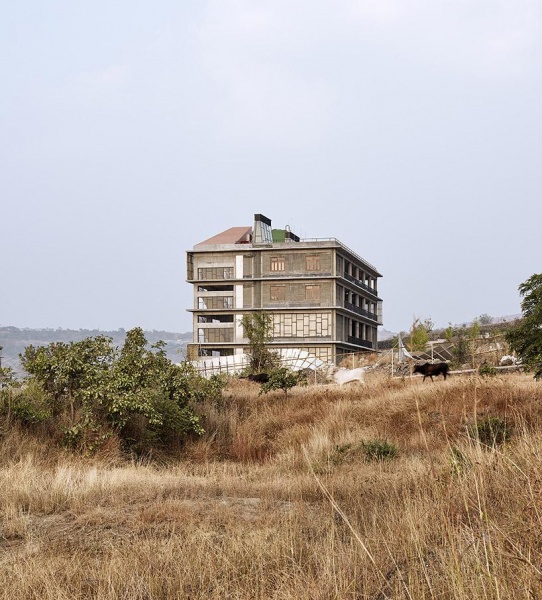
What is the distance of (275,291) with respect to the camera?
65500mm

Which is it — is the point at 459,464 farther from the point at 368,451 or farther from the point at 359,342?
the point at 359,342

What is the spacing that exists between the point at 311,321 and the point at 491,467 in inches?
2223

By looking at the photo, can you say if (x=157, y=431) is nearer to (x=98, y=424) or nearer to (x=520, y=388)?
(x=98, y=424)

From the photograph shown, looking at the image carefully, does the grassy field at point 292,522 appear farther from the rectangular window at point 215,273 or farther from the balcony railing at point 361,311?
the balcony railing at point 361,311

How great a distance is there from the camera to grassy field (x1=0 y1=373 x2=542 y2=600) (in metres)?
4.75

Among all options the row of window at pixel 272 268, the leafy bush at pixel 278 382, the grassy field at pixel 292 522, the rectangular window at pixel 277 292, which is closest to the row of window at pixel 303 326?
the rectangular window at pixel 277 292

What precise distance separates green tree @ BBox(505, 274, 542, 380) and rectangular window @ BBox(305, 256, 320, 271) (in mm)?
48327

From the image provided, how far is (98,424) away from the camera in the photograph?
1675 cm

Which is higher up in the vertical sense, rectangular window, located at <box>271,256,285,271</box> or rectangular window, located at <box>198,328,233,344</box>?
rectangular window, located at <box>271,256,285,271</box>

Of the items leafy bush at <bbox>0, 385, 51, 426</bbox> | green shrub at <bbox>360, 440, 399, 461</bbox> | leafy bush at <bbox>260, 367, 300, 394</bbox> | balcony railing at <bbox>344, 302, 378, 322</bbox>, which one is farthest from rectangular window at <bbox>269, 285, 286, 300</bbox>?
green shrub at <bbox>360, 440, 399, 461</bbox>

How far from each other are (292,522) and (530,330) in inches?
387

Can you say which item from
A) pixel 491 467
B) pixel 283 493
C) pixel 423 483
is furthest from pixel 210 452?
pixel 491 467

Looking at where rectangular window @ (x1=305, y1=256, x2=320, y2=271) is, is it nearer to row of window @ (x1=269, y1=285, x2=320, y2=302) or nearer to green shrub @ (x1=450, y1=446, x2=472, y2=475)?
row of window @ (x1=269, y1=285, x2=320, y2=302)

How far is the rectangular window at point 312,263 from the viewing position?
64375 mm
